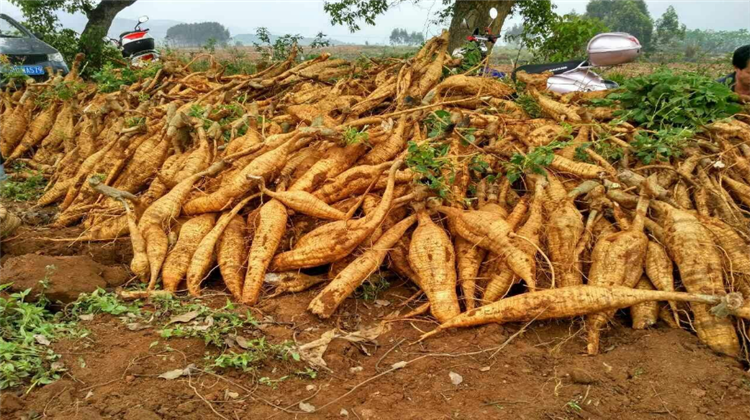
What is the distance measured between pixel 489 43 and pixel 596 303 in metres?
4.16

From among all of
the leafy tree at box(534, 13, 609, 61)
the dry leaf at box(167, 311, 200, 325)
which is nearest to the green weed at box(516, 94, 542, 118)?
the dry leaf at box(167, 311, 200, 325)

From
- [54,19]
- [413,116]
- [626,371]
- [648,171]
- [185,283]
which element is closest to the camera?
[626,371]

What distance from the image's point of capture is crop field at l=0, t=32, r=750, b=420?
227 cm

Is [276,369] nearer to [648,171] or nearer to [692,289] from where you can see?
[692,289]

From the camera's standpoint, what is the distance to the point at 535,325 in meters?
2.90

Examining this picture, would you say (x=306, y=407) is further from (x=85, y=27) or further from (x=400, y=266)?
(x=85, y=27)

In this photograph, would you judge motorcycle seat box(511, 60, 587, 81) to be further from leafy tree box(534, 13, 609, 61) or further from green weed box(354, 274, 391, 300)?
leafy tree box(534, 13, 609, 61)

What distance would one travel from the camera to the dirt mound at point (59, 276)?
2.83 meters

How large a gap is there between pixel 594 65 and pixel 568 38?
4.73 metres

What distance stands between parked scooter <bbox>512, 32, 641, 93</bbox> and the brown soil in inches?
110

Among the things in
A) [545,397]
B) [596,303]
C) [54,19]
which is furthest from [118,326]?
[54,19]

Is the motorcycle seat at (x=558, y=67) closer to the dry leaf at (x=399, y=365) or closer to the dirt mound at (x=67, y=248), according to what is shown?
the dry leaf at (x=399, y=365)

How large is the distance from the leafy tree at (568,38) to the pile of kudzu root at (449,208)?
16.0ft

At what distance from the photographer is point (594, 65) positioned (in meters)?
4.79
